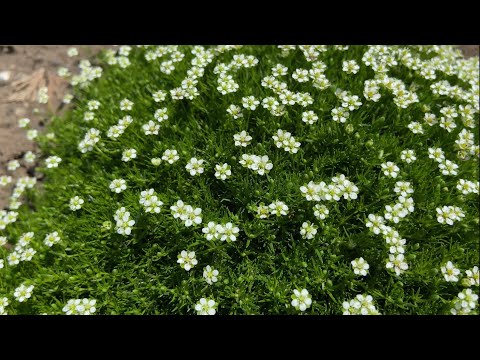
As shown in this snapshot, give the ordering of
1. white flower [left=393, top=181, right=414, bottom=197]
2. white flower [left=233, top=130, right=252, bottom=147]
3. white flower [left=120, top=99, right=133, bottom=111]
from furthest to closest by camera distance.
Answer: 1. white flower [left=120, top=99, right=133, bottom=111]
2. white flower [left=233, top=130, right=252, bottom=147]
3. white flower [left=393, top=181, right=414, bottom=197]

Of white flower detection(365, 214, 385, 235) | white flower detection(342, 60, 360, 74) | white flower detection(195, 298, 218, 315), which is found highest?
white flower detection(342, 60, 360, 74)

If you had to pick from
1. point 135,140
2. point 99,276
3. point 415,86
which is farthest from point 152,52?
point 415,86

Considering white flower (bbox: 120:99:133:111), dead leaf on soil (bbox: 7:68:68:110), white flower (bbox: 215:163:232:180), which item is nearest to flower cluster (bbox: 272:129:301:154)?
white flower (bbox: 215:163:232:180)

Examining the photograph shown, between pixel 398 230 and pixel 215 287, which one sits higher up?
pixel 398 230

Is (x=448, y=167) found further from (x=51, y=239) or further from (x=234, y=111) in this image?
(x=51, y=239)

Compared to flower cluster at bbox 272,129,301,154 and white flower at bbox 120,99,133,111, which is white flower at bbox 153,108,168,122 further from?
flower cluster at bbox 272,129,301,154

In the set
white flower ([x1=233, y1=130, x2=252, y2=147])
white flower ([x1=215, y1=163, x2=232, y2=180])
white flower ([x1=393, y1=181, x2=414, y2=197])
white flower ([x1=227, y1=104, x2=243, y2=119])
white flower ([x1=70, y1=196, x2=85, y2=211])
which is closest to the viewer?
white flower ([x1=393, y1=181, x2=414, y2=197])
